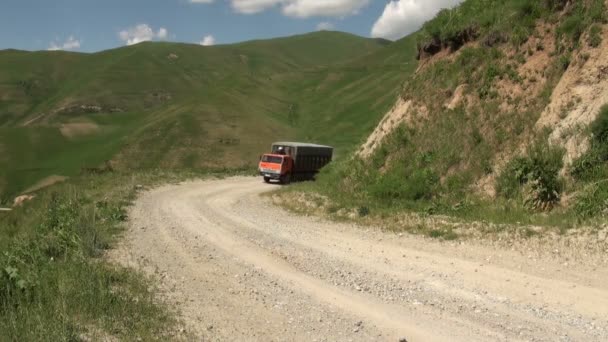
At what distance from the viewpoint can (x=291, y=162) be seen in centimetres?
3897

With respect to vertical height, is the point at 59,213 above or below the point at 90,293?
below

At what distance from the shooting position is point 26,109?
633 ft

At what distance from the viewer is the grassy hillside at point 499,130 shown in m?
15.0

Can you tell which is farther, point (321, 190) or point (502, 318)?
point (321, 190)

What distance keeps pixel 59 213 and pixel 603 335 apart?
18.7 m

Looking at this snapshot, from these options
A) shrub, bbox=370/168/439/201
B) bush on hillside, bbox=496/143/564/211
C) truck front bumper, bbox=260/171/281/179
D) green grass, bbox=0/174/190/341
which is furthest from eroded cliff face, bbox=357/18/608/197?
truck front bumper, bbox=260/171/281/179

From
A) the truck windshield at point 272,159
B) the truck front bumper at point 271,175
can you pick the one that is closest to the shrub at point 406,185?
the truck front bumper at point 271,175

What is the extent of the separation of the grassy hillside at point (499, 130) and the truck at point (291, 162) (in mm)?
12763

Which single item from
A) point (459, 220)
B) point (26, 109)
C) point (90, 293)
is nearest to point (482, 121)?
point (459, 220)

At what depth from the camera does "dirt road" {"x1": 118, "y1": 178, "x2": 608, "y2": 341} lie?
8.00m

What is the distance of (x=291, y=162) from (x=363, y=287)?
28.9 metres

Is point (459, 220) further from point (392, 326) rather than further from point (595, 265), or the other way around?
point (392, 326)

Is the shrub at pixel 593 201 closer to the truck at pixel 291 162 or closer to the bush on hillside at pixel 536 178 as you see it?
the bush on hillside at pixel 536 178

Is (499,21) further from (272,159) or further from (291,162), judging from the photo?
(272,159)
